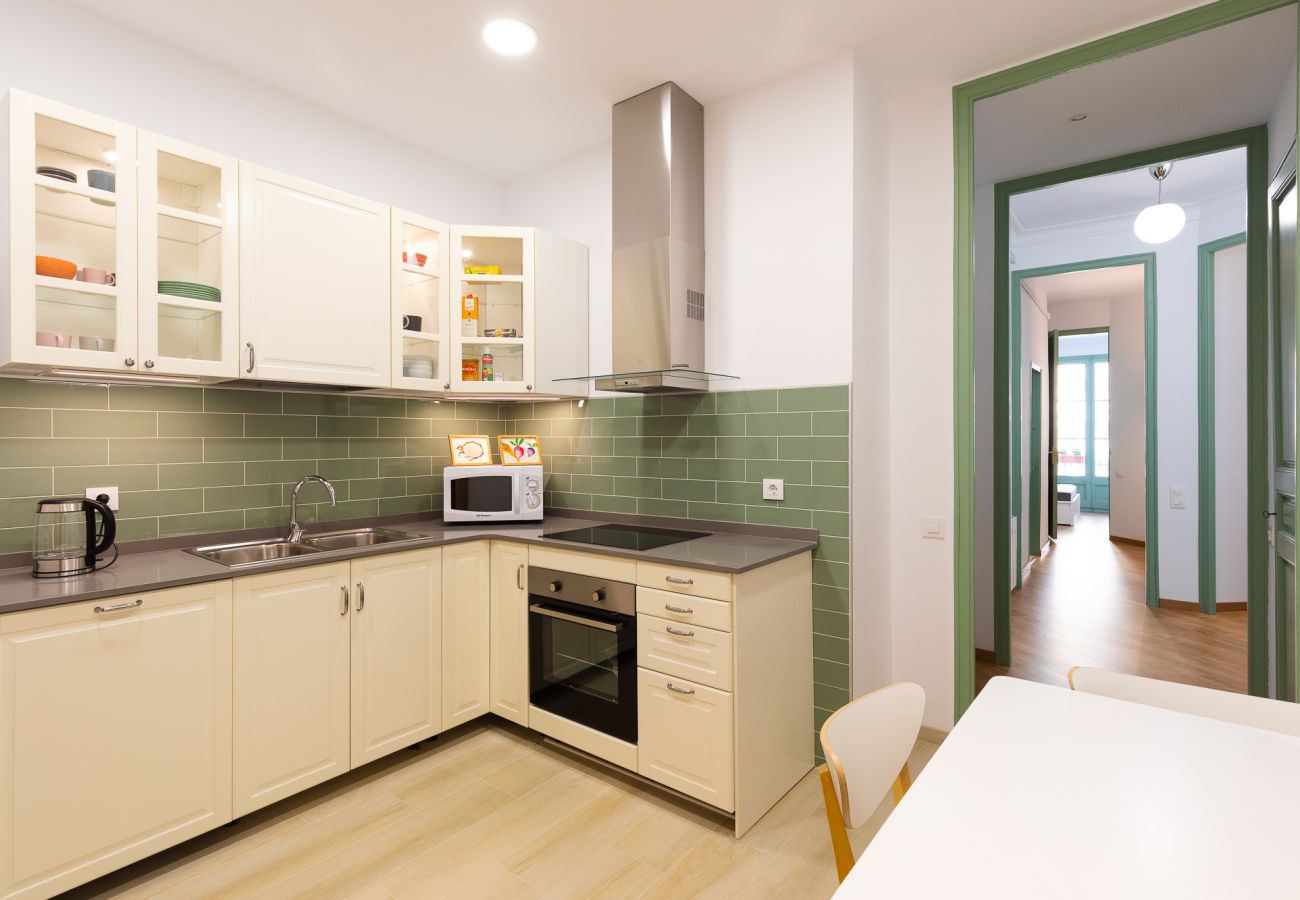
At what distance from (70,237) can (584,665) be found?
2.26m

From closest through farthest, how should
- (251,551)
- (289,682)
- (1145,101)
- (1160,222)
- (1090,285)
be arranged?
(289,682)
(251,551)
(1145,101)
(1160,222)
(1090,285)

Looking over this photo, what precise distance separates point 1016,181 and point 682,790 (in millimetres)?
3610

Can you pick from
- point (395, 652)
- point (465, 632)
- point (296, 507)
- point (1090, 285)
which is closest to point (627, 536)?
point (465, 632)

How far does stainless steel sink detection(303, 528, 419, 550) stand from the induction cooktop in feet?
2.33

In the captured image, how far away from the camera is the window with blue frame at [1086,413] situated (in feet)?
32.8

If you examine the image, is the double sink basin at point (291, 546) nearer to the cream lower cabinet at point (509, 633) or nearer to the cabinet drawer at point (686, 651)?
the cream lower cabinet at point (509, 633)

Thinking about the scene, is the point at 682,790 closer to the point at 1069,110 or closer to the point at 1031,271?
the point at 1069,110

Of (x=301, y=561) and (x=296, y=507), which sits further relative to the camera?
(x=296, y=507)

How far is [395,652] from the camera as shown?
8.15 feet

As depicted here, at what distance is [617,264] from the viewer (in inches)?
113

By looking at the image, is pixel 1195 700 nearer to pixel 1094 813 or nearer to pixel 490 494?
pixel 1094 813

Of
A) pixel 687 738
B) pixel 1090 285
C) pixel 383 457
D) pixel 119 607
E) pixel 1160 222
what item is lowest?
pixel 687 738

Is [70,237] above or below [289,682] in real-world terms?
above

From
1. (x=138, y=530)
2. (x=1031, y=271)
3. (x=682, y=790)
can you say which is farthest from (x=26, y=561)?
(x=1031, y=271)
